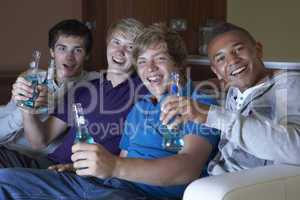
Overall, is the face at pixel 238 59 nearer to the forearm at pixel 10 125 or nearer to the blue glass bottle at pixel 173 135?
the blue glass bottle at pixel 173 135

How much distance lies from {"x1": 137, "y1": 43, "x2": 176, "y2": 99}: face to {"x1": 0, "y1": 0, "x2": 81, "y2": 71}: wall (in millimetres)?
1921

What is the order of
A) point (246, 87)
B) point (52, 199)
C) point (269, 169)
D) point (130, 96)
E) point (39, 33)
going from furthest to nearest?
point (39, 33), point (130, 96), point (246, 87), point (52, 199), point (269, 169)

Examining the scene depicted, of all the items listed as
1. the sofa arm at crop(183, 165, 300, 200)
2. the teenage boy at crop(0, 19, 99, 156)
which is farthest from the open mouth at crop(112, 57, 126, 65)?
the sofa arm at crop(183, 165, 300, 200)

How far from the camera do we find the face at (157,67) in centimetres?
171

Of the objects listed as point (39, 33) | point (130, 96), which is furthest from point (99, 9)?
point (130, 96)

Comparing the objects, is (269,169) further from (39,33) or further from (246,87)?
(39,33)

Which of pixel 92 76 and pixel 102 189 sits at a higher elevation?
pixel 92 76

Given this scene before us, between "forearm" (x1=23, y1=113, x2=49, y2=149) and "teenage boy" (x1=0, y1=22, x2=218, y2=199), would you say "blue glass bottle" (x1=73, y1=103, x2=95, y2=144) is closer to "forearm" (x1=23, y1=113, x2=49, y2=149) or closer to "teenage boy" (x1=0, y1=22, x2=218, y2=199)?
"teenage boy" (x1=0, y1=22, x2=218, y2=199)

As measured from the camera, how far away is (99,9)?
11.9 ft

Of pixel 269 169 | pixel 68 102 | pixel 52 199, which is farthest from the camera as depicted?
pixel 68 102

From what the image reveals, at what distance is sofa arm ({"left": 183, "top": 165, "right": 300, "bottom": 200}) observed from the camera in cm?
122

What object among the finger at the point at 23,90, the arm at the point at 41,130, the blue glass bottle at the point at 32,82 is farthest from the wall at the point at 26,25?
the finger at the point at 23,90

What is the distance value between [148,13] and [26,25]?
0.99 metres

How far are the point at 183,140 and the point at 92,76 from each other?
83 centimetres
